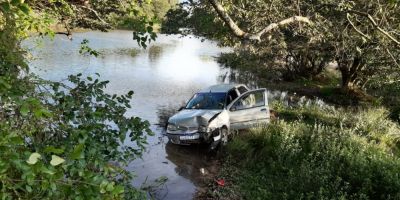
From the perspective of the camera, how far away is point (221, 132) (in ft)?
43.3

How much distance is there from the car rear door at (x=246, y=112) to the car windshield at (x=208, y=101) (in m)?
0.48

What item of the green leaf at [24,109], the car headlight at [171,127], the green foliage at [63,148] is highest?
the green leaf at [24,109]

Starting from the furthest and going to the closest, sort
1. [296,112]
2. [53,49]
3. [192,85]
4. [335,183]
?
1. [53,49]
2. [192,85]
3. [296,112]
4. [335,183]

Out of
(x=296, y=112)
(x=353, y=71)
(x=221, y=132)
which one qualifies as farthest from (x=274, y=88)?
(x=221, y=132)

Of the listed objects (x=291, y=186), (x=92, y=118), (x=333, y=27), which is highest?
(x=333, y=27)

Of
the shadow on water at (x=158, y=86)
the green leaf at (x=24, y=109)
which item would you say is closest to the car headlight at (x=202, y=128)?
the shadow on water at (x=158, y=86)

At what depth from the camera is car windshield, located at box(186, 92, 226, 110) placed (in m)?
14.2

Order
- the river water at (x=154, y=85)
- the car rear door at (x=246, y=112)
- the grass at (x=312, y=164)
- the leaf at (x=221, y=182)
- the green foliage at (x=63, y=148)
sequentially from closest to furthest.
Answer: the green foliage at (x=63, y=148) < the grass at (x=312, y=164) < the leaf at (x=221, y=182) < the river water at (x=154, y=85) < the car rear door at (x=246, y=112)

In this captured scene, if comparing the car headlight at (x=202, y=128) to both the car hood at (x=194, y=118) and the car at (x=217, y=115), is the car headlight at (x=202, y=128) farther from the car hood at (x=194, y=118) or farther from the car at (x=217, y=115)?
the car hood at (x=194, y=118)

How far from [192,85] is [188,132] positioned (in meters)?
16.3

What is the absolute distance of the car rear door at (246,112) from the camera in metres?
14.1

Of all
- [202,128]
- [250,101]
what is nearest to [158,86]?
[250,101]

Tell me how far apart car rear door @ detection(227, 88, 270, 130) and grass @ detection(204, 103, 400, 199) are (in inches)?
48.0

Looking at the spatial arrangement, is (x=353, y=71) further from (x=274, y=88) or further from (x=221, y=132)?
(x=221, y=132)
